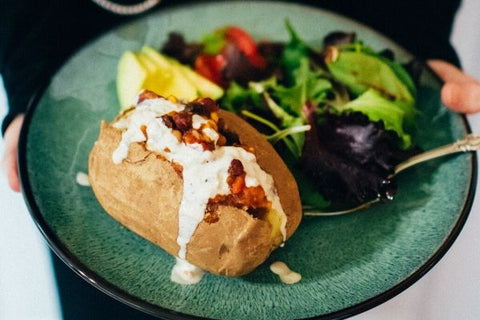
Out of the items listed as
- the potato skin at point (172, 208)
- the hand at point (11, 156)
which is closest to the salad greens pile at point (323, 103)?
the potato skin at point (172, 208)

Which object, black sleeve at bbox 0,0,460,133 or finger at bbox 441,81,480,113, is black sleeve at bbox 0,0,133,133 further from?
finger at bbox 441,81,480,113

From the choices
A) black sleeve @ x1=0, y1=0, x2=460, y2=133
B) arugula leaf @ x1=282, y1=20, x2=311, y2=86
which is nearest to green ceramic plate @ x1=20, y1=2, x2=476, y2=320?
black sleeve @ x1=0, y1=0, x2=460, y2=133

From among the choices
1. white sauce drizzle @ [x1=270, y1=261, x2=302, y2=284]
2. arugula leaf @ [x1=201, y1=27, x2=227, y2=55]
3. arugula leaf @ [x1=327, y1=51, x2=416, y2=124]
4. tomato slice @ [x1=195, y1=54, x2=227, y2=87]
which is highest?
arugula leaf @ [x1=327, y1=51, x2=416, y2=124]

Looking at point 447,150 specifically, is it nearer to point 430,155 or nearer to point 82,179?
point 430,155

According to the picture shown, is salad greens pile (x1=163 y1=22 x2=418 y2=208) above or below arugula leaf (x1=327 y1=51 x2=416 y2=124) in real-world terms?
below

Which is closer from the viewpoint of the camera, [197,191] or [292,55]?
[197,191]

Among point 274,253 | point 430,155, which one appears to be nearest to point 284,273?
point 274,253

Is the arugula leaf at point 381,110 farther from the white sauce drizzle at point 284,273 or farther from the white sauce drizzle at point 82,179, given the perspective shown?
the white sauce drizzle at point 82,179
